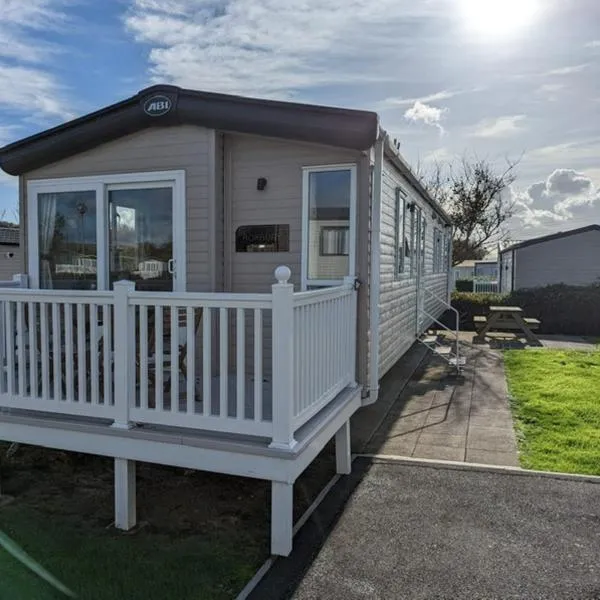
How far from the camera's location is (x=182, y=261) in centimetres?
519

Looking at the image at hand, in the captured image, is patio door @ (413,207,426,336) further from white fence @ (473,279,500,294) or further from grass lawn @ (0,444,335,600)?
white fence @ (473,279,500,294)

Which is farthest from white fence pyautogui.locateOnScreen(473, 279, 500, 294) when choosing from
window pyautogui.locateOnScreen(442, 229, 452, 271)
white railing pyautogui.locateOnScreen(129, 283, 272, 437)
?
white railing pyautogui.locateOnScreen(129, 283, 272, 437)

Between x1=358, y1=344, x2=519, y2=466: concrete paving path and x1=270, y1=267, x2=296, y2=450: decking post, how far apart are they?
194cm

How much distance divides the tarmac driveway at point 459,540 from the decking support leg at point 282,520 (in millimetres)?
156

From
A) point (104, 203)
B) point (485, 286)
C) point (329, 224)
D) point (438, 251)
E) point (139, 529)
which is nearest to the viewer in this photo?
point (139, 529)

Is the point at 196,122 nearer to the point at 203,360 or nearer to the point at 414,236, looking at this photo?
the point at 203,360

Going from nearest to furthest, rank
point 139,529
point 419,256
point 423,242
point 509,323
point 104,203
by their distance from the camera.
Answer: point 139,529
point 104,203
point 419,256
point 423,242
point 509,323

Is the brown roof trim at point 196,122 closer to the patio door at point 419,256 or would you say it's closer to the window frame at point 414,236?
the window frame at point 414,236

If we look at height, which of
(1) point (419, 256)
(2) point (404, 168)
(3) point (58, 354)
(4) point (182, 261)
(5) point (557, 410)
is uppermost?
(2) point (404, 168)

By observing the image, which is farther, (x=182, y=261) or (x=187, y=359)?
(x=182, y=261)

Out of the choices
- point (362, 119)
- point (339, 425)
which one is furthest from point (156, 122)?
point (339, 425)

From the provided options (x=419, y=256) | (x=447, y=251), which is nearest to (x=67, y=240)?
(x=419, y=256)

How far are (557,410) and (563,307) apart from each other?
31.6 ft

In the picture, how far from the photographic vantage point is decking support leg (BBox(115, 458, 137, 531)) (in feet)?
11.5
